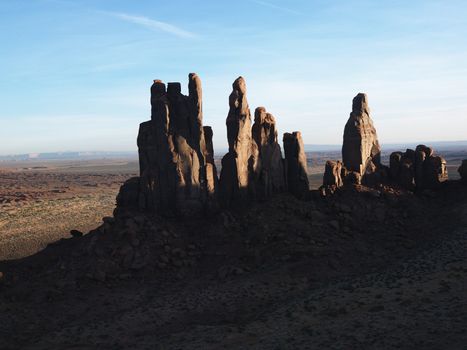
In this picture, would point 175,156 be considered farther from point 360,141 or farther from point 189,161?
point 360,141

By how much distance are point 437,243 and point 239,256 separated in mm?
14340

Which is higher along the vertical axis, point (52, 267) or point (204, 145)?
point (204, 145)

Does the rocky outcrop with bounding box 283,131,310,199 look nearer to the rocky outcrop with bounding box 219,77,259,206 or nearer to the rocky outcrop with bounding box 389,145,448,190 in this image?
the rocky outcrop with bounding box 219,77,259,206

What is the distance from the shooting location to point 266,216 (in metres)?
36.5

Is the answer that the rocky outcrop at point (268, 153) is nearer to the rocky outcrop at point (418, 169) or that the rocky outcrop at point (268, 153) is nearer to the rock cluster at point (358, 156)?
the rock cluster at point (358, 156)

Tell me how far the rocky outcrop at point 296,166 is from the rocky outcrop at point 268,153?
2.77 ft

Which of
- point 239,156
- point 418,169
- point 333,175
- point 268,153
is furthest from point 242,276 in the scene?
point 418,169

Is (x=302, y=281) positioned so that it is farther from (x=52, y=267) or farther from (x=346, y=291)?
(x=52, y=267)

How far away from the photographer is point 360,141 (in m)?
41.5

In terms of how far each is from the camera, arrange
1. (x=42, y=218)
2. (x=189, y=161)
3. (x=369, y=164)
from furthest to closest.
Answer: (x=42, y=218) → (x=369, y=164) → (x=189, y=161)

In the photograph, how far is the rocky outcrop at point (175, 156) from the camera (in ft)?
123

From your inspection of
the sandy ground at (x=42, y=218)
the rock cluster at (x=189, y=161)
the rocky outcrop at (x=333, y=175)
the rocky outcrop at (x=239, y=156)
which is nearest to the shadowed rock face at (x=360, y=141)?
the rocky outcrop at (x=333, y=175)

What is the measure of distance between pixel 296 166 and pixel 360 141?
623cm

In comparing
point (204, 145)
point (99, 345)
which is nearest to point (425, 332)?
point (99, 345)
